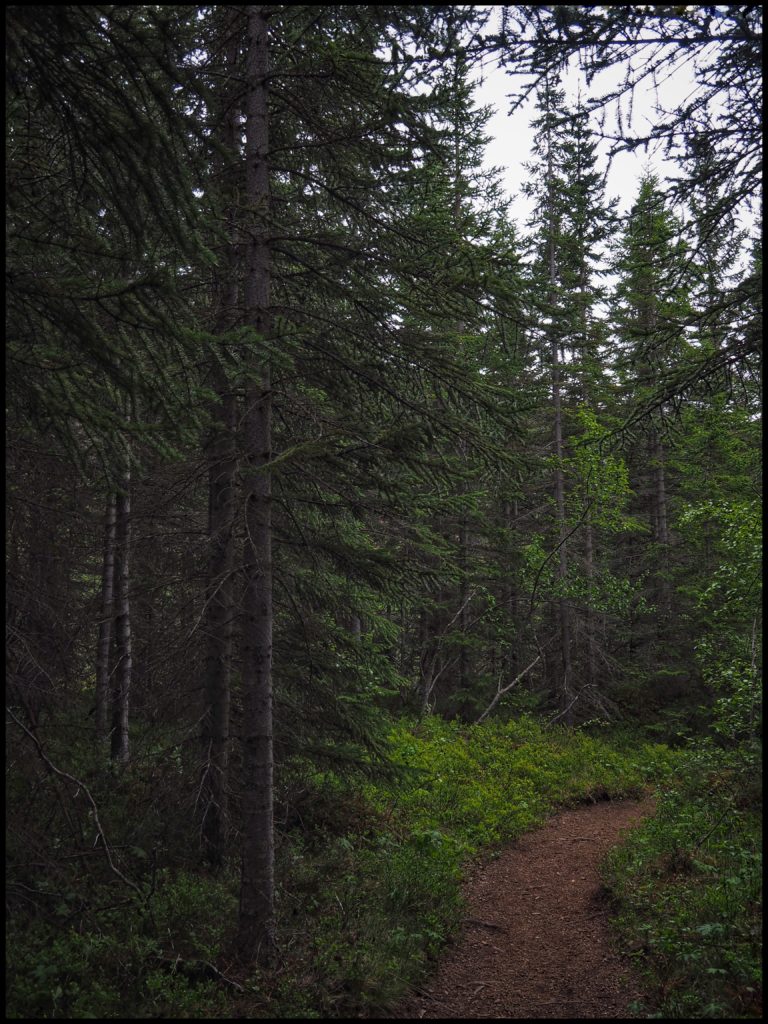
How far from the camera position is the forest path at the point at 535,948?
687cm

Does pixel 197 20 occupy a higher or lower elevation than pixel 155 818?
Result: higher

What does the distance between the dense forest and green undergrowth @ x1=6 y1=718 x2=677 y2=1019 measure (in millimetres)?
44

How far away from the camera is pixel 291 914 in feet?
26.3

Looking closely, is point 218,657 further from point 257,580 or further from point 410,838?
point 410,838

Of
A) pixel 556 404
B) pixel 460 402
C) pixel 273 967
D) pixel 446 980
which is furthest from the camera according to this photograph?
pixel 556 404

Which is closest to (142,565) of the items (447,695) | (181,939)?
(181,939)

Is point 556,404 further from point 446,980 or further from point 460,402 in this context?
point 446,980

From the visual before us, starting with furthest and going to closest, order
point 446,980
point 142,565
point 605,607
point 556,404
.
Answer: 1. point 556,404
2. point 605,607
3. point 142,565
4. point 446,980

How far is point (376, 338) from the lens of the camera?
8.25m

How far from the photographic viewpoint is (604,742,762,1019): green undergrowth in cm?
593

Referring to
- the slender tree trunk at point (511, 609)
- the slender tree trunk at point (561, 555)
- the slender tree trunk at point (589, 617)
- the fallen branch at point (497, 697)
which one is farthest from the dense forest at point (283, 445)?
the slender tree trunk at point (511, 609)

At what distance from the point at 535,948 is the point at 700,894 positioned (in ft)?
7.14

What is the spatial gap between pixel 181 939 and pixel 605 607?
16.6 meters

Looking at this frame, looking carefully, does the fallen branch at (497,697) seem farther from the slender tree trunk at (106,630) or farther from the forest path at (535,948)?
the slender tree trunk at (106,630)
